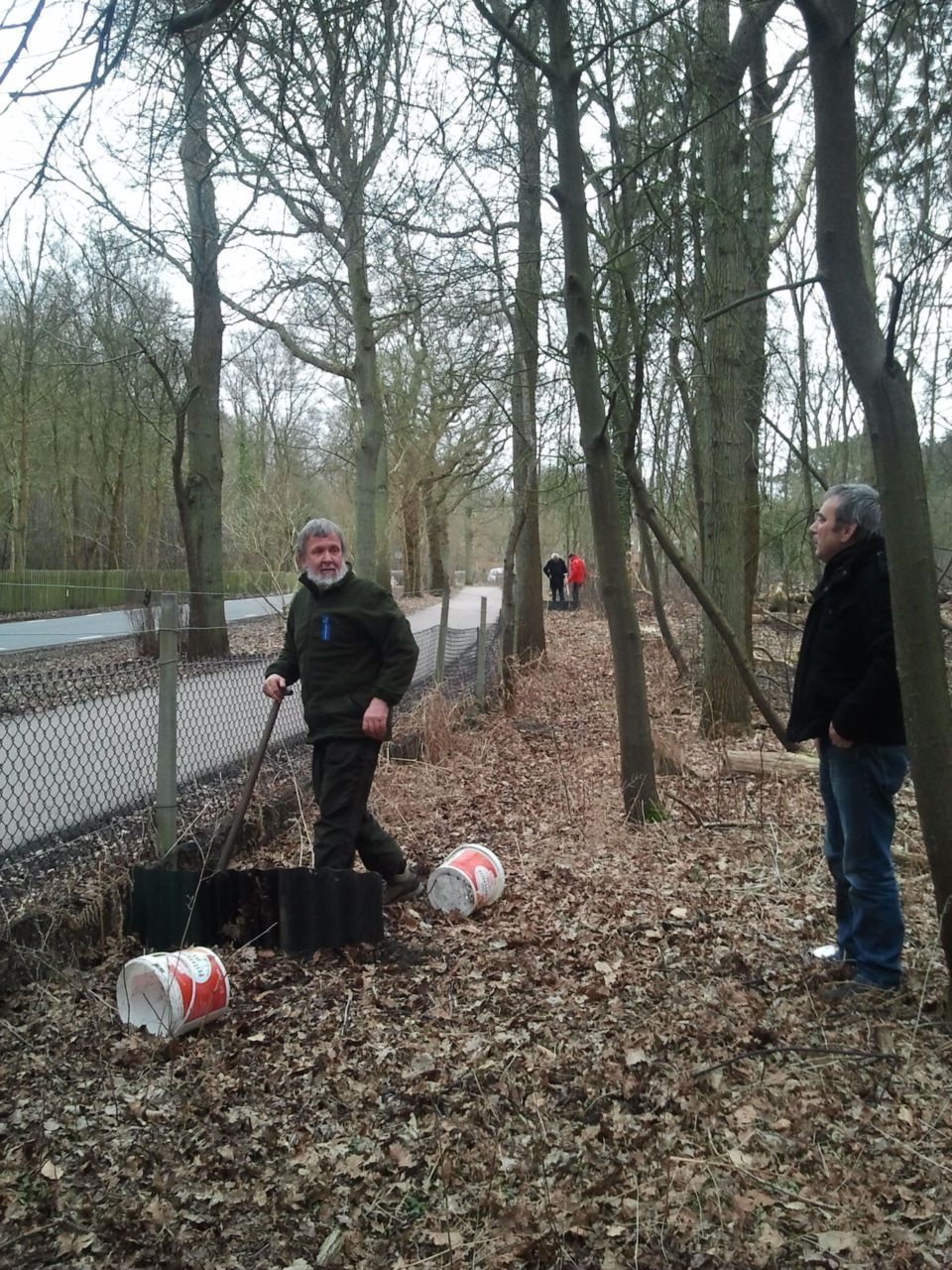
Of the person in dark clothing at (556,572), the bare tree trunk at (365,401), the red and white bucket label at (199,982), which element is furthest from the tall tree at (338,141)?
the person in dark clothing at (556,572)

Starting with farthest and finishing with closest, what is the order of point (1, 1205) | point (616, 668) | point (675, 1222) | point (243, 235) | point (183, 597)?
point (183, 597), point (243, 235), point (616, 668), point (1, 1205), point (675, 1222)

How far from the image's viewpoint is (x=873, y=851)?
344cm

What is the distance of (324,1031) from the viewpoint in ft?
11.4

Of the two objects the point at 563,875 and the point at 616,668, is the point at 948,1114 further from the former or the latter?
the point at 616,668

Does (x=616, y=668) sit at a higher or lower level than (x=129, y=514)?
lower

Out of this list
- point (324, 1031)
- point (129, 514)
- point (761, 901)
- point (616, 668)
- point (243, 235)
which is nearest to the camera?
point (324, 1031)

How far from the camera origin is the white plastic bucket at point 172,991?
342 cm

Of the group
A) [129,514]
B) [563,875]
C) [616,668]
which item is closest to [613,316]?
[616,668]

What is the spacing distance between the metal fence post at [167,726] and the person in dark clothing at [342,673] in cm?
45

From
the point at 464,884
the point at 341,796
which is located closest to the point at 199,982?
the point at 341,796

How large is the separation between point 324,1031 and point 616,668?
3.33 metres

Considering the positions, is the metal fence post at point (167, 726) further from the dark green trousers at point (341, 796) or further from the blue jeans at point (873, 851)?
the blue jeans at point (873, 851)

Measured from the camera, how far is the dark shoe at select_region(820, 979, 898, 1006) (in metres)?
3.39

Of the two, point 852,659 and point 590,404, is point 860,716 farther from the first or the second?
point 590,404
